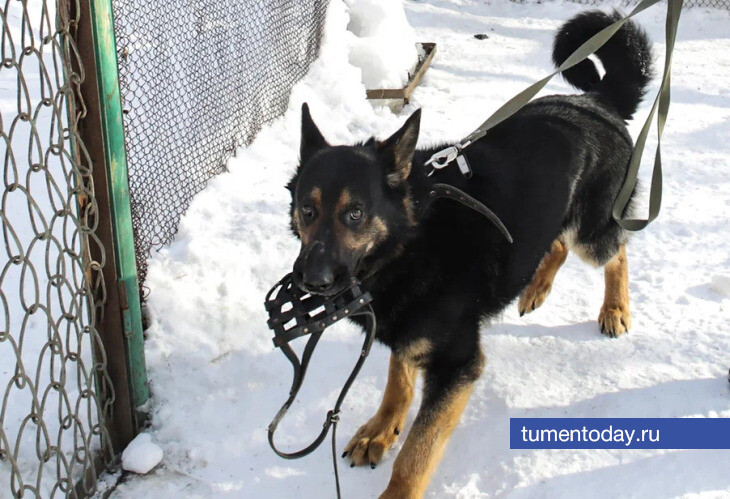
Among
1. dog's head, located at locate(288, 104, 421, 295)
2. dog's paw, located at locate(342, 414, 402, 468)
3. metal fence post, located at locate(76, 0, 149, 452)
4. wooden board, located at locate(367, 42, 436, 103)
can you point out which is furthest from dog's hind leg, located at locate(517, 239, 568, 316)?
wooden board, located at locate(367, 42, 436, 103)

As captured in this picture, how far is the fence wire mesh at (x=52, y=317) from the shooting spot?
210 cm

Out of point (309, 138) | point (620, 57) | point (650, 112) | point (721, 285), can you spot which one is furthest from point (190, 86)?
point (721, 285)

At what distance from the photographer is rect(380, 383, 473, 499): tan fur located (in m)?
2.66

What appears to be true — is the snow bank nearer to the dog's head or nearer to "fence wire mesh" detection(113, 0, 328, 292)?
"fence wire mesh" detection(113, 0, 328, 292)

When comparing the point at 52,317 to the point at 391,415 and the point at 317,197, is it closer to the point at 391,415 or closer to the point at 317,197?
the point at 317,197

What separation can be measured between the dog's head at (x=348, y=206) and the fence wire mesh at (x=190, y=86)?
1.36m

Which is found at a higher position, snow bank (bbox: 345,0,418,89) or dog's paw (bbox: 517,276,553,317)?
snow bank (bbox: 345,0,418,89)

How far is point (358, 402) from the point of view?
330cm

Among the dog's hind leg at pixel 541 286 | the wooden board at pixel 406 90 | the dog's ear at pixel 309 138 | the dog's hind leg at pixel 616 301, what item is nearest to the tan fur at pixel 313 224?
the dog's ear at pixel 309 138

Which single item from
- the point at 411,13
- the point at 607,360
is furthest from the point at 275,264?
the point at 411,13

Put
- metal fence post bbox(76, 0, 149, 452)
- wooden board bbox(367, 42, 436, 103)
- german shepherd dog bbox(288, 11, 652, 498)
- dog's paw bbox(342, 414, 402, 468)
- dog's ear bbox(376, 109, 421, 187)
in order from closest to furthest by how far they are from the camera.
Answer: metal fence post bbox(76, 0, 149, 452)
german shepherd dog bbox(288, 11, 652, 498)
dog's ear bbox(376, 109, 421, 187)
dog's paw bbox(342, 414, 402, 468)
wooden board bbox(367, 42, 436, 103)

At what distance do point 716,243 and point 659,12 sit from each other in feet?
18.8

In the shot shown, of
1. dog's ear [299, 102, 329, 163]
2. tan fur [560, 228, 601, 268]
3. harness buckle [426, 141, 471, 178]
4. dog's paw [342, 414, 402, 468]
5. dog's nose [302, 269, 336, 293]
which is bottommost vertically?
dog's paw [342, 414, 402, 468]

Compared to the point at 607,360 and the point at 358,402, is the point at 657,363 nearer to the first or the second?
the point at 607,360
